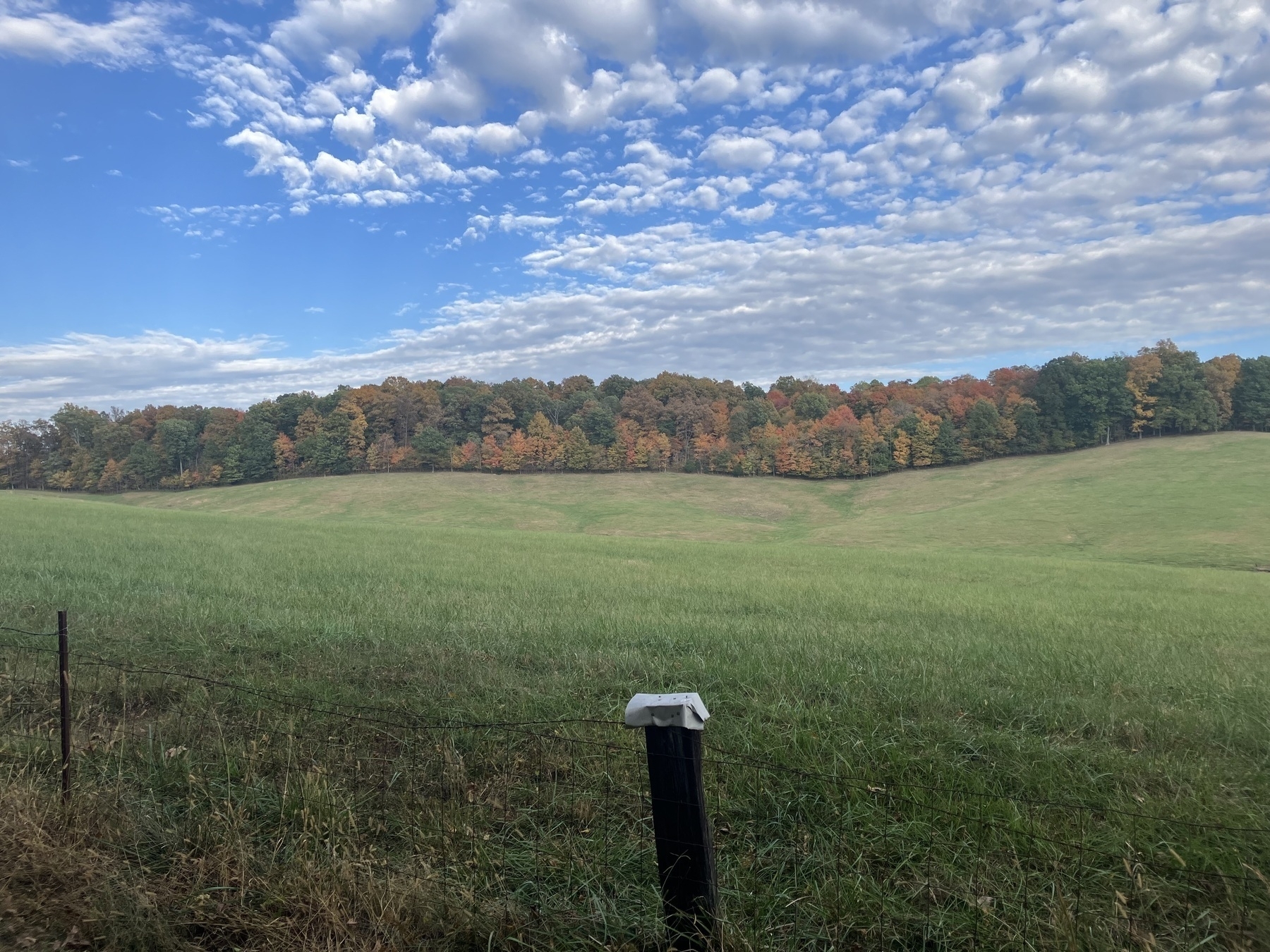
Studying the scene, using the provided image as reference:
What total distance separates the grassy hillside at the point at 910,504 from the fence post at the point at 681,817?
4359 centimetres

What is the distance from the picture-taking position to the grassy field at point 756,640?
18.2 ft

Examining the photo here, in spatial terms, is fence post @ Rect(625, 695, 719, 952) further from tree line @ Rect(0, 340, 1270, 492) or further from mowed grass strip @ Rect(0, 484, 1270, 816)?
tree line @ Rect(0, 340, 1270, 492)

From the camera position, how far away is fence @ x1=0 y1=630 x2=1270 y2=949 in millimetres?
3391

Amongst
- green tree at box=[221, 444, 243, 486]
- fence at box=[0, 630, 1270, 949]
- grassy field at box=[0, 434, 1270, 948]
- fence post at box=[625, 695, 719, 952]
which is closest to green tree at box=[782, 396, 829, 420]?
grassy field at box=[0, 434, 1270, 948]

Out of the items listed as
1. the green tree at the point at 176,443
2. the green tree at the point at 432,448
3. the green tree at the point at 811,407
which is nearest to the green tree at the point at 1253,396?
the green tree at the point at 811,407

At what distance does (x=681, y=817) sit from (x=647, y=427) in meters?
95.9

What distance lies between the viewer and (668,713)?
3.01 m

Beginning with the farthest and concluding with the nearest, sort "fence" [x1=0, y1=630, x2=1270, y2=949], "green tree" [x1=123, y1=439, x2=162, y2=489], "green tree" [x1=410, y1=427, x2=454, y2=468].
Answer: "green tree" [x1=123, y1=439, x2=162, y2=489] < "green tree" [x1=410, y1=427, x2=454, y2=468] < "fence" [x1=0, y1=630, x2=1270, y2=949]

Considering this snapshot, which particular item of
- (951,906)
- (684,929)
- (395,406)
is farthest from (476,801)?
(395,406)

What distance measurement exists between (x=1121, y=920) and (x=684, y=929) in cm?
221

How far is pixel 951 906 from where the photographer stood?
3.61 metres

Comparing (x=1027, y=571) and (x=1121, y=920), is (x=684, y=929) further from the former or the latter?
(x=1027, y=571)

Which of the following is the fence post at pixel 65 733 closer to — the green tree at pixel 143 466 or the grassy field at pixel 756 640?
the grassy field at pixel 756 640

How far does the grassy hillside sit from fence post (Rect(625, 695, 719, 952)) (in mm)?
43592
